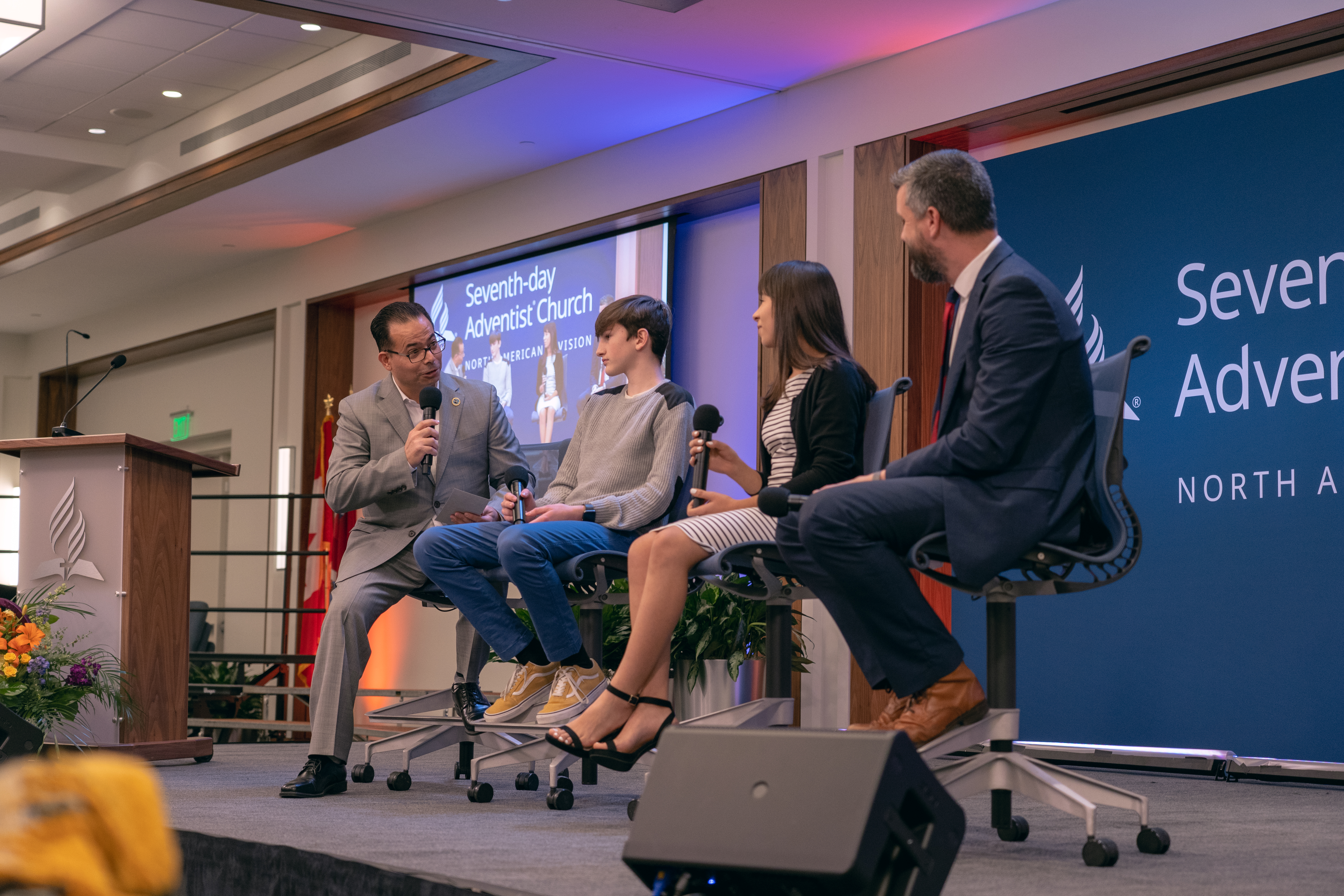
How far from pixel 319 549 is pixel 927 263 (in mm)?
6292

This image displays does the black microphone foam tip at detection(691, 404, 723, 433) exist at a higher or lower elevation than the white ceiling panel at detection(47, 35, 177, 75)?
lower

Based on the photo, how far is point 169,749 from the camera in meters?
4.36

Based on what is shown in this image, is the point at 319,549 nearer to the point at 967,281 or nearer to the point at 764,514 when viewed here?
the point at 764,514

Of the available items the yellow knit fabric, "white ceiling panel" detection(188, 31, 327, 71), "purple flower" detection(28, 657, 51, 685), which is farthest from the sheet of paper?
"white ceiling panel" detection(188, 31, 327, 71)

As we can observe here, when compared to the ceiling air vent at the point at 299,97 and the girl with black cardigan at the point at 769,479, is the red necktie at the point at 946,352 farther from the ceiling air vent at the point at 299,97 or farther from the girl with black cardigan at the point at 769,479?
the ceiling air vent at the point at 299,97

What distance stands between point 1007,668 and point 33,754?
2.09 metres

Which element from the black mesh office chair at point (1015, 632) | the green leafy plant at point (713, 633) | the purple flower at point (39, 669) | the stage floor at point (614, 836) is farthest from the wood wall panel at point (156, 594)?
the black mesh office chair at point (1015, 632)

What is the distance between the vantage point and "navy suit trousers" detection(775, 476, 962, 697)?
2.14m

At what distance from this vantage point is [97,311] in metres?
10.5

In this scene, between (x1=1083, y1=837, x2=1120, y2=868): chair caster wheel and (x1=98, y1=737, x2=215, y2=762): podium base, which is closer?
(x1=1083, y1=837, x2=1120, y2=868): chair caster wheel

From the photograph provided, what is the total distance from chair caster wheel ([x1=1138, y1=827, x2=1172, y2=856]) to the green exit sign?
9.19 meters

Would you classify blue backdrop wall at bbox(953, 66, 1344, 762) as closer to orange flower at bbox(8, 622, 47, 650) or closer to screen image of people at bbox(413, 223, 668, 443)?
screen image of people at bbox(413, 223, 668, 443)

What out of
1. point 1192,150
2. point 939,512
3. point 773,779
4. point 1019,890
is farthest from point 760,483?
point 1192,150

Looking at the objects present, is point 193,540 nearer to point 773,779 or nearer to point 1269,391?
point 1269,391
